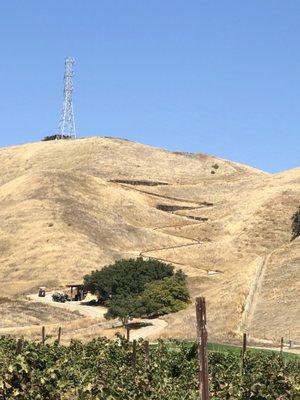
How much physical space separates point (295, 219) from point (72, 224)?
3456cm

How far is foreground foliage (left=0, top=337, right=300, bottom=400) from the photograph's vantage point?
1694 cm

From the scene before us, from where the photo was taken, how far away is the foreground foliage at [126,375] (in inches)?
667

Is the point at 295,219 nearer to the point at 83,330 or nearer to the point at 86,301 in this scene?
the point at 86,301

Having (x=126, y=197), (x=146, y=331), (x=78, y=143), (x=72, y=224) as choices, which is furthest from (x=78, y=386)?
(x=78, y=143)

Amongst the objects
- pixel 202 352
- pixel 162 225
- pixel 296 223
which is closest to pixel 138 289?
pixel 296 223

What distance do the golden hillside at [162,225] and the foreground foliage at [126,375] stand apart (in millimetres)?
22416

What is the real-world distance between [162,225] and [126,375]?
3832 inches

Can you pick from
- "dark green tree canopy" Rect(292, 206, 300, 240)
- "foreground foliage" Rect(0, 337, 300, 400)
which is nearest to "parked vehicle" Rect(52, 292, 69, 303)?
"dark green tree canopy" Rect(292, 206, 300, 240)

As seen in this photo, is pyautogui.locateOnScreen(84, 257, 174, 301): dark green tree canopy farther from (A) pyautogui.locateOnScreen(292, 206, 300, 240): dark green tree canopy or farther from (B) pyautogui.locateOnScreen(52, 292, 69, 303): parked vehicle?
(A) pyautogui.locateOnScreen(292, 206, 300, 240): dark green tree canopy

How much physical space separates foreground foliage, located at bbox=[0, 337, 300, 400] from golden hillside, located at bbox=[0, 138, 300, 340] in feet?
73.5

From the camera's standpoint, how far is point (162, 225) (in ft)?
387

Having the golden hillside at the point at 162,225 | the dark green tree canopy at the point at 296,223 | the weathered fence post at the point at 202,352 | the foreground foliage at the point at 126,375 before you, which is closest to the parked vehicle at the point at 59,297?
the golden hillside at the point at 162,225

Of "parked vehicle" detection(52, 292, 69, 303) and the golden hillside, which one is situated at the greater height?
the golden hillside

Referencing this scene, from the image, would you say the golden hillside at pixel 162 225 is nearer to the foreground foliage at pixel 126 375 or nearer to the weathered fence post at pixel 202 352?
the foreground foliage at pixel 126 375
